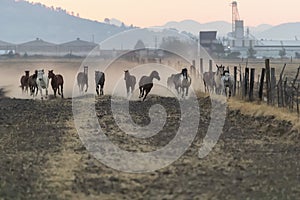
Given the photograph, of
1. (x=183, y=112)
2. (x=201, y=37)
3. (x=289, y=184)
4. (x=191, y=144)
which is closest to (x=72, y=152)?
(x=191, y=144)

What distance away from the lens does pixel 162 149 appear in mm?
15125

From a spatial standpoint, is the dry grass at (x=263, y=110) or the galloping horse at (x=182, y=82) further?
the galloping horse at (x=182, y=82)

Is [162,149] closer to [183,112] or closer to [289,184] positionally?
[289,184]

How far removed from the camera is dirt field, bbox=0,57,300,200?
1030cm

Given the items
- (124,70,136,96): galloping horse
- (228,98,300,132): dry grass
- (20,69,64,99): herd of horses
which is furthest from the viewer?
(124,70,136,96): galloping horse

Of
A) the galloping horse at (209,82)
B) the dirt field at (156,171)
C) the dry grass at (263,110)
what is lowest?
the dirt field at (156,171)

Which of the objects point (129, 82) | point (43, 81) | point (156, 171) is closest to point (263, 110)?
point (156, 171)

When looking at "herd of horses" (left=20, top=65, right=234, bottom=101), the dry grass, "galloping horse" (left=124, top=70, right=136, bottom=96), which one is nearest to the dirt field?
the dry grass

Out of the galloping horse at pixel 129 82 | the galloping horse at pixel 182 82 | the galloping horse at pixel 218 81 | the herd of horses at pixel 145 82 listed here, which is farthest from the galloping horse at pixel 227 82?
the galloping horse at pixel 129 82

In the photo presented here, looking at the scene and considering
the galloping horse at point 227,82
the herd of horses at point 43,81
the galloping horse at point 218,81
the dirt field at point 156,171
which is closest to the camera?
the dirt field at point 156,171

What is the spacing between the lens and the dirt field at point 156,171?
1030 centimetres

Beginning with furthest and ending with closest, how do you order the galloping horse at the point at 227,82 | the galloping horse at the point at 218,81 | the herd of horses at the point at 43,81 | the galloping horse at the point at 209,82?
1. the galloping horse at the point at 209,82
2. the herd of horses at the point at 43,81
3. the galloping horse at the point at 218,81
4. the galloping horse at the point at 227,82

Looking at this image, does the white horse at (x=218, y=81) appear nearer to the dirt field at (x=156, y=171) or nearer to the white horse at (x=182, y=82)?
the white horse at (x=182, y=82)

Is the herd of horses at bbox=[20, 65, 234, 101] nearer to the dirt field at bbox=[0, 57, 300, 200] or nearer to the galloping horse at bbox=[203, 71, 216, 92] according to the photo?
the galloping horse at bbox=[203, 71, 216, 92]
